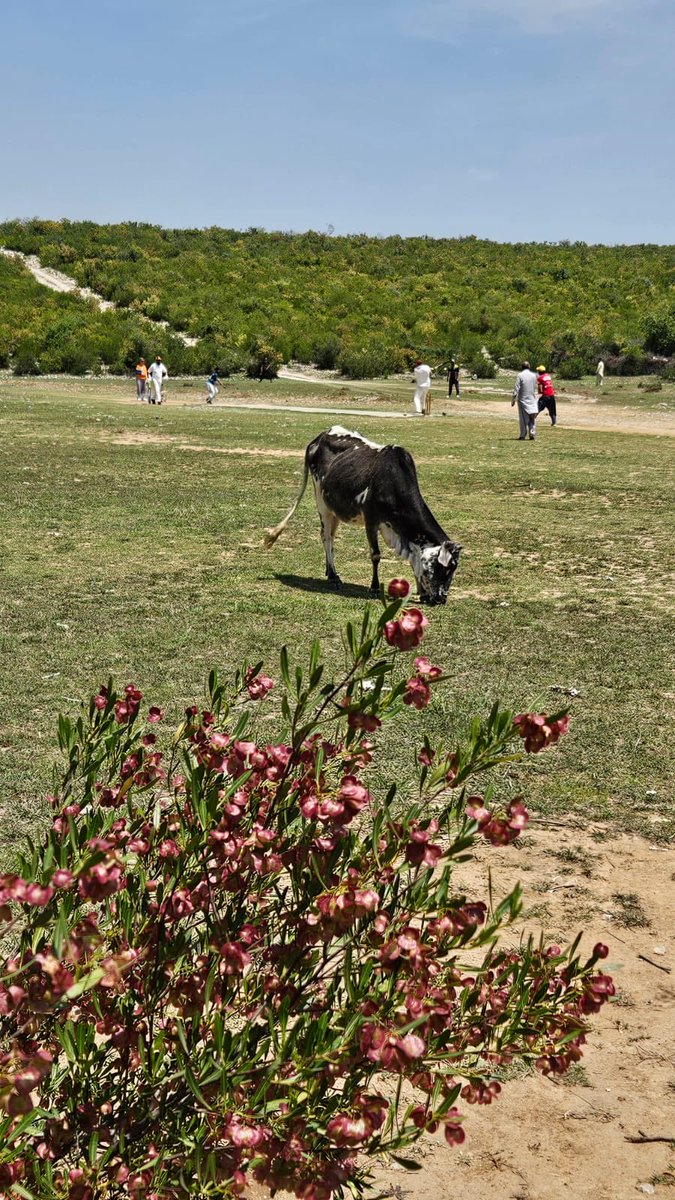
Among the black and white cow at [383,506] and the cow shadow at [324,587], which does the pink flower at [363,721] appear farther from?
the cow shadow at [324,587]

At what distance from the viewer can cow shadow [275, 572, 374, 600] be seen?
1127cm

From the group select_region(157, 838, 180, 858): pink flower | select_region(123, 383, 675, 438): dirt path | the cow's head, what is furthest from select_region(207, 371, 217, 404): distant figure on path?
select_region(157, 838, 180, 858): pink flower

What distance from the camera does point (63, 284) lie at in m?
67.8

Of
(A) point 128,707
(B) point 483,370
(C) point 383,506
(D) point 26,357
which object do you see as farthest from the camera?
(B) point 483,370

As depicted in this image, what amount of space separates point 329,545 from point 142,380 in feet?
86.0

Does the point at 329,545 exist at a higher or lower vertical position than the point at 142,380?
lower

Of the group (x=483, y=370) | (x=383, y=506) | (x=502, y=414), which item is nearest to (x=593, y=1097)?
(x=383, y=506)

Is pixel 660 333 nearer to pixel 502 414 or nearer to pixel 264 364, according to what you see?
pixel 264 364

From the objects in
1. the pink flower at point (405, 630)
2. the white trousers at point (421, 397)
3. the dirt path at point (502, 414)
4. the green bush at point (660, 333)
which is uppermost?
the green bush at point (660, 333)

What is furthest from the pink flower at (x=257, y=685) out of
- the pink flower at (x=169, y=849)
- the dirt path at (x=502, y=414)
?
the dirt path at (x=502, y=414)

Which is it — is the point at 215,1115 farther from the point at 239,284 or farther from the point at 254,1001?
the point at 239,284

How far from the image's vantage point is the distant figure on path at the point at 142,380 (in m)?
36.1

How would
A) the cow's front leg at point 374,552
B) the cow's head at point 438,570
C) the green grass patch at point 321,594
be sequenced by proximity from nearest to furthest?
the green grass patch at point 321,594 < the cow's head at point 438,570 < the cow's front leg at point 374,552

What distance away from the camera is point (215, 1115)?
2.22 m
